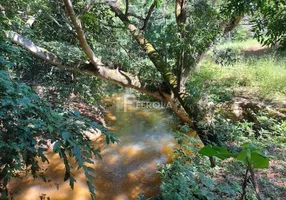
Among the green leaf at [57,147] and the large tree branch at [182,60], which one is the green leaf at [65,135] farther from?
the large tree branch at [182,60]

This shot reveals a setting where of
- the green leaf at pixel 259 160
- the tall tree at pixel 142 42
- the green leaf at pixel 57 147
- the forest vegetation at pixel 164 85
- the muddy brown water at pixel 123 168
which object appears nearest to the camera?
the green leaf at pixel 259 160

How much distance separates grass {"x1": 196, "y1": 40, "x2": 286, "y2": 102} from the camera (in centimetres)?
534

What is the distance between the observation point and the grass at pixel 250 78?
17.5ft

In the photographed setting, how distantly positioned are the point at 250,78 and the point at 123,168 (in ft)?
13.8

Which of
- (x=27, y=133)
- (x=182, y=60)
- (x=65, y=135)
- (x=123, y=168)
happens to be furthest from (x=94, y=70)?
(x=65, y=135)

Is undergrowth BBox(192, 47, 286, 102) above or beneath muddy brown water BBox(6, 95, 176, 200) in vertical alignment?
above

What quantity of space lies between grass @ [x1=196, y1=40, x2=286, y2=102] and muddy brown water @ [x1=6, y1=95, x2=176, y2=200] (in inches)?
69.4

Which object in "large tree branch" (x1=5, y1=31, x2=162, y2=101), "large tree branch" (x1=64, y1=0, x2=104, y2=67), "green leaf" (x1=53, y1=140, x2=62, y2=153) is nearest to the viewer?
"green leaf" (x1=53, y1=140, x2=62, y2=153)

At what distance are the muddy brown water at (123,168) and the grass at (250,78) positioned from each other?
1764mm

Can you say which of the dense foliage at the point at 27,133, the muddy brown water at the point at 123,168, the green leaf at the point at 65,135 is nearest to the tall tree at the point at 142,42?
the muddy brown water at the point at 123,168

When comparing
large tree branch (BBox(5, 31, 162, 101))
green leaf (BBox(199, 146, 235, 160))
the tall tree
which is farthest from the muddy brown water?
green leaf (BBox(199, 146, 235, 160))

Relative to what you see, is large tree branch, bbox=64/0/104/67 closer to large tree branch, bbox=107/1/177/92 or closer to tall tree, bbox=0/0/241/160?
tall tree, bbox=0/0/241/160

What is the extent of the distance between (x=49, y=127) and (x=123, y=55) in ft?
13.5

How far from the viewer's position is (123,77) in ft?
13.5
